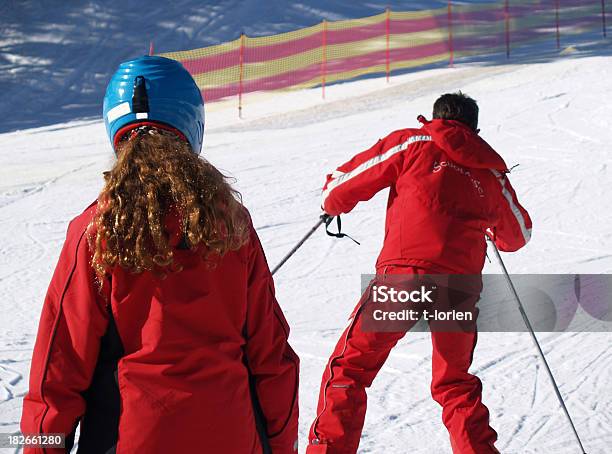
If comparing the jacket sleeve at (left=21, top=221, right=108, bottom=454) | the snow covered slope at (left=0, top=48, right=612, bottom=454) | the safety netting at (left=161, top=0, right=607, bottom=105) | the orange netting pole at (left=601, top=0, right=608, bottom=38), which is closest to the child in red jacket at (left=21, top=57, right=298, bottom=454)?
the jacket sleeve at (left=21, top=221, right=108, bottom=454)

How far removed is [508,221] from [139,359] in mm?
2353

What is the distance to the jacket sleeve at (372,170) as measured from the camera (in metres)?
3.70

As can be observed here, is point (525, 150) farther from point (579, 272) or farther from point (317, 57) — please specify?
point (317, 57)

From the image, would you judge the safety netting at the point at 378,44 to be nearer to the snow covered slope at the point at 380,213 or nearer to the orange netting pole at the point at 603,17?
the orange netting pole at the point at 603,17

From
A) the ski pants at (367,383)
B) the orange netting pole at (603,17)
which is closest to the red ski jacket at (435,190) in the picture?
the ski pants at (367,383)

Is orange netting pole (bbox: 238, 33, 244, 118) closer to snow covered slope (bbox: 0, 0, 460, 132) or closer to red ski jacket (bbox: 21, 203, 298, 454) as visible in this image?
snow covered slope (bbox: 0, 0, 460, 132)

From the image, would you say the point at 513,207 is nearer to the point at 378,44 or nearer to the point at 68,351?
the point at 68,351

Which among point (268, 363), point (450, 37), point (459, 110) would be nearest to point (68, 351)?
point (268, 363)

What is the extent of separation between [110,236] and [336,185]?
2036 millimetres

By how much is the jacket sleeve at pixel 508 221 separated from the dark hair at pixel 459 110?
25 centimetres

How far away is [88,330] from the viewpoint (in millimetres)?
1942

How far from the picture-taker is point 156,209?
1.93m

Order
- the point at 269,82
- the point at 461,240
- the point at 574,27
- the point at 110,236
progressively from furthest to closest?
1. the point at 574,27
2. the point at 269,82
3. the point at 461,240
4. the point at 110,236

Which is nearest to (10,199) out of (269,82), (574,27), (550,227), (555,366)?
(550,227)
